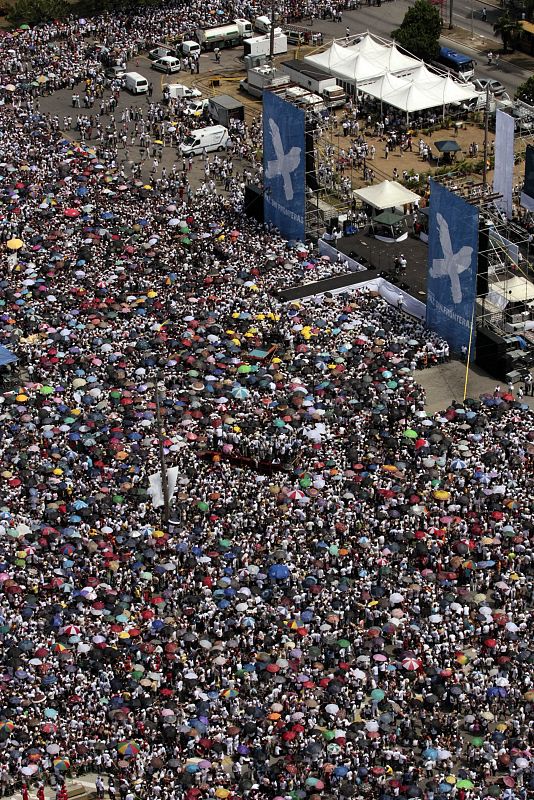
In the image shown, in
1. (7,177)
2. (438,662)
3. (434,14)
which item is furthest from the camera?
(434,14)

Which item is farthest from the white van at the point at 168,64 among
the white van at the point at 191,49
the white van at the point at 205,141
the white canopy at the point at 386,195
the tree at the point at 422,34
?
the white canopy at the point at 386,195

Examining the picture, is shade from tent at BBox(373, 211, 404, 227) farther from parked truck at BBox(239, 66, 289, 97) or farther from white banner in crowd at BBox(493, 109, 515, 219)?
parked truck at BBox(239, 66, 289, 97)

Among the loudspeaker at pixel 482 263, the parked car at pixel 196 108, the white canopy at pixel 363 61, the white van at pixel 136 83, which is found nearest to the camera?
the loudspeaker at pixel 482 263

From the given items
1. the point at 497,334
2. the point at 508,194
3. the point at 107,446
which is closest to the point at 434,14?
the point at 508,194

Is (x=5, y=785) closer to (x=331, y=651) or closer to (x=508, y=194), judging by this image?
(x=331, y=651)

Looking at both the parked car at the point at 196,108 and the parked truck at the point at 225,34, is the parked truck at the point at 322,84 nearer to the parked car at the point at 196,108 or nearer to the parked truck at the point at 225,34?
the parked car at the point at 196,108

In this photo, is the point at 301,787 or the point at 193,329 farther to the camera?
the point at 193,329
